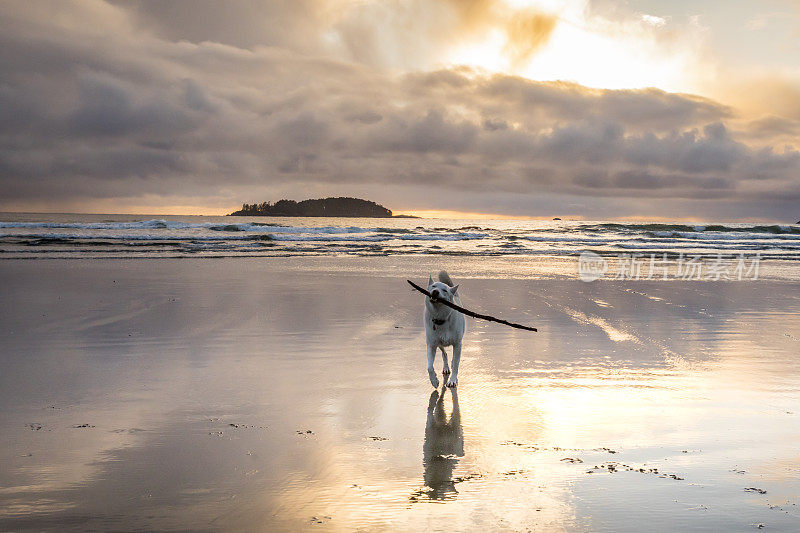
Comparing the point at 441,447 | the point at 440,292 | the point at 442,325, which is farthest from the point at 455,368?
the point at 441,447

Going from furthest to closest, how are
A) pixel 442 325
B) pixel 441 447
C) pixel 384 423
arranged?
pixel 442 325, pixel 384 423, pixel 441 447

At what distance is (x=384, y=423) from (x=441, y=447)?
0.73 m

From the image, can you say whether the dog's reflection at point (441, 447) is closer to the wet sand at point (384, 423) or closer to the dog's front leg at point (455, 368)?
the wet sand at point (384, 423)

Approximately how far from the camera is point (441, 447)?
4766 millimetres

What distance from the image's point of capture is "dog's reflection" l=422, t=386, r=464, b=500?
13.2 feet

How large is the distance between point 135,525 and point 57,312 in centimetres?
879

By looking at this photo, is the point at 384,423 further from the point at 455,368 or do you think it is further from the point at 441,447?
the point at 455,368

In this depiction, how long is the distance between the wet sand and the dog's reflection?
22mm

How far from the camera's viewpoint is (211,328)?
9758mm

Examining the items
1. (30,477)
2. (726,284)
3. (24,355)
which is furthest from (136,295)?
(726,284)

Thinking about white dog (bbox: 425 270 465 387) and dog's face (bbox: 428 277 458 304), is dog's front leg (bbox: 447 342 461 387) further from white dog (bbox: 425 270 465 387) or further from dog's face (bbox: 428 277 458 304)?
dog's face (bbox: 428 277 458 304)

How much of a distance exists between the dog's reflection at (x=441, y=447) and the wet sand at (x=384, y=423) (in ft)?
0.07

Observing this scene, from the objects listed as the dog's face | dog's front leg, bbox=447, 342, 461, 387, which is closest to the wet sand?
dog's front leg, bbox=447, 342, 461, 387

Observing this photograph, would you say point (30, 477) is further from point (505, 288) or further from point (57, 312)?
point (505, 288)
